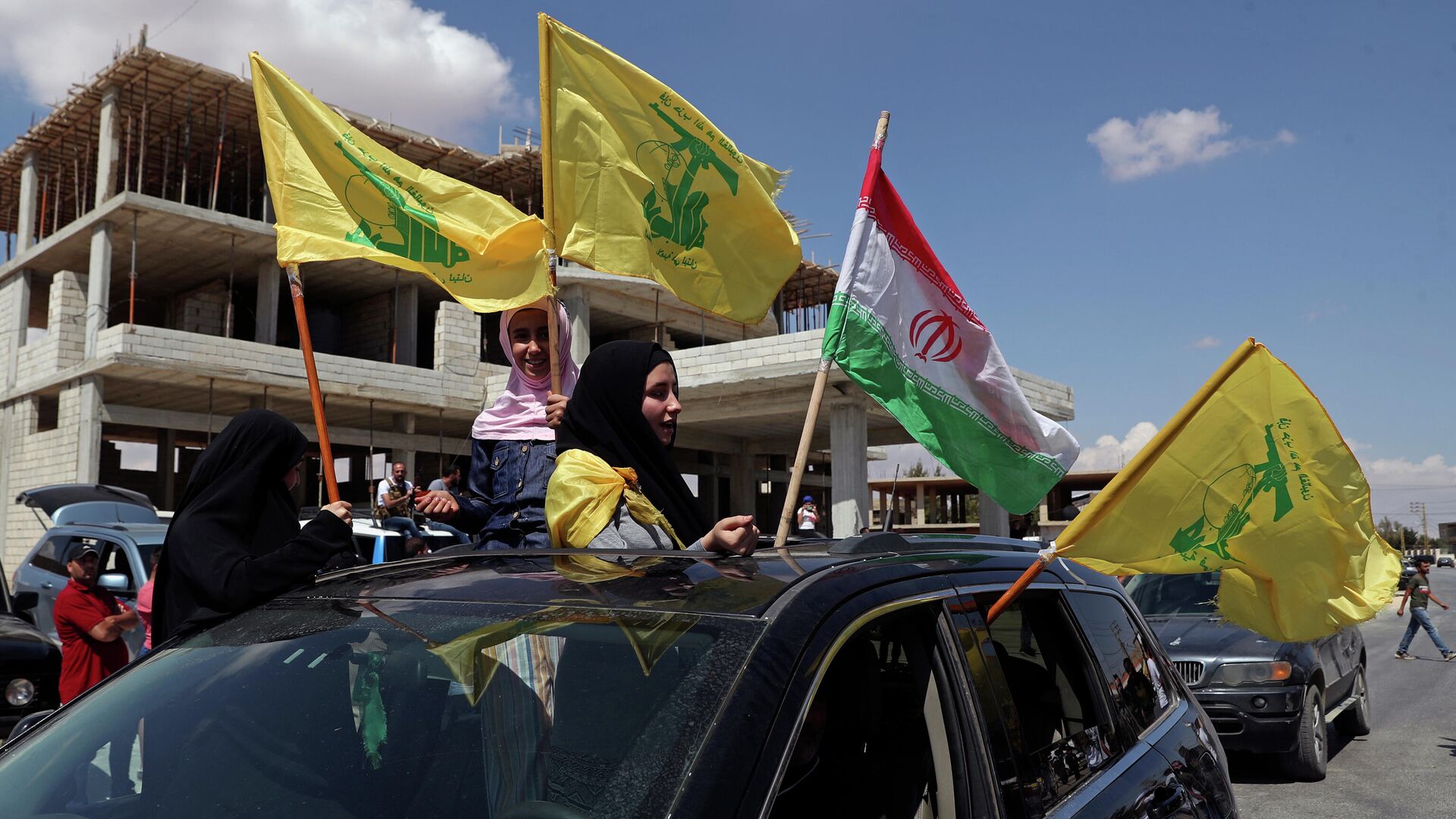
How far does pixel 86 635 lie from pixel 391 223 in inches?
182

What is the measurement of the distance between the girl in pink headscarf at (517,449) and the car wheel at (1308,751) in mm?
6286

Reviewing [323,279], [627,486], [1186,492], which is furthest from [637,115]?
[323,279]

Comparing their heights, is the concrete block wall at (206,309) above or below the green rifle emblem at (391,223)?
above

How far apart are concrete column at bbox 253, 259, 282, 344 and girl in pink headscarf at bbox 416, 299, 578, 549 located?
80.2ft

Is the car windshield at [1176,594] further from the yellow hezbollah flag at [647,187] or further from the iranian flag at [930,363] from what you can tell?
the yellow hezbollah flag at [647,187]

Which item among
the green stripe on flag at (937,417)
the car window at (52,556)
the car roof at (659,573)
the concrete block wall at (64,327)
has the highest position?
the concrete block wall at (64,327)

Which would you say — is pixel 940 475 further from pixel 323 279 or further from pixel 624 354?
pixel 624 354

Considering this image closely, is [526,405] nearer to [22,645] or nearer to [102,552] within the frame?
[22,645]

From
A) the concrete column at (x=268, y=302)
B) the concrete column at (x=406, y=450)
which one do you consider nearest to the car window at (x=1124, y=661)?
the concrete column at (x=406, y=450)

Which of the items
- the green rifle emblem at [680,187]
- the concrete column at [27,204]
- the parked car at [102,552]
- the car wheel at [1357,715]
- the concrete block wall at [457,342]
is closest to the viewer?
the green rifle emblem at [680,187]

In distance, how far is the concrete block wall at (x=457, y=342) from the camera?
2616cm

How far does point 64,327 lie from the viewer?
23.5 m

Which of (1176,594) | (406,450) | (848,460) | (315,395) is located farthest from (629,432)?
(406,450)

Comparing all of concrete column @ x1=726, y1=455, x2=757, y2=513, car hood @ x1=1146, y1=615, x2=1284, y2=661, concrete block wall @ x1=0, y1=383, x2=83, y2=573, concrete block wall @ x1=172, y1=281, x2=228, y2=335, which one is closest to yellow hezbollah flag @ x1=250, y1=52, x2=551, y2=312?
car hood @ x1=1146, y1=615, x2=1284, y2=661
